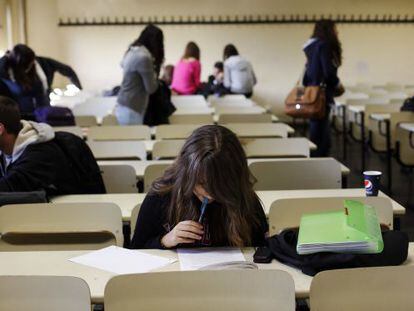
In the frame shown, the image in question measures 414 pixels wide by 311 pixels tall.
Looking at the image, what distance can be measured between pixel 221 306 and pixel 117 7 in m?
9.46

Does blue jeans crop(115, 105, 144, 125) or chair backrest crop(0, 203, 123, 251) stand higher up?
blue jeans crop(115, 105, 144, 125)

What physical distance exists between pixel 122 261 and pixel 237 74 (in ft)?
21.7

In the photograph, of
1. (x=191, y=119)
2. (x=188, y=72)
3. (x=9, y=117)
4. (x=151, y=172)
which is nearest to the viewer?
(x=9, y=117)

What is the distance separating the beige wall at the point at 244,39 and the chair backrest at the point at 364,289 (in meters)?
9.24

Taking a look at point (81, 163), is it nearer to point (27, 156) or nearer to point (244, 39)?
point (27, 156)

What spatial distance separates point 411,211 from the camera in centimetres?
526

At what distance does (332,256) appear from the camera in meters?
2.00

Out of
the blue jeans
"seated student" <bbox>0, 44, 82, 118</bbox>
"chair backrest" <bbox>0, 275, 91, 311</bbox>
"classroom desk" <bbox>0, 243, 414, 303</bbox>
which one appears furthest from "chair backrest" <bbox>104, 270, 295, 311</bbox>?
the blue jeans

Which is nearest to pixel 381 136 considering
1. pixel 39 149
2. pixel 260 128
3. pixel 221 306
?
pixel 260 128

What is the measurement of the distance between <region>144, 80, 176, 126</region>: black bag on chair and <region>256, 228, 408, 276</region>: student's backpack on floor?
3626 millimetres

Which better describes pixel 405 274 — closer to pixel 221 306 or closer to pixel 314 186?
pixel 221 306

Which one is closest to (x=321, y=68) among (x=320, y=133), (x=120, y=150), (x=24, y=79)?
(x=320, y=133)

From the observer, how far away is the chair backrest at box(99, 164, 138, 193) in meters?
3.55

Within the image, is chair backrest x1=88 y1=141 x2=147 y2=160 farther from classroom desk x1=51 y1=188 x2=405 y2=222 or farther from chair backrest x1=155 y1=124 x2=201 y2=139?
classroom desk x1=51 y1=188 x2=405 y2=222
